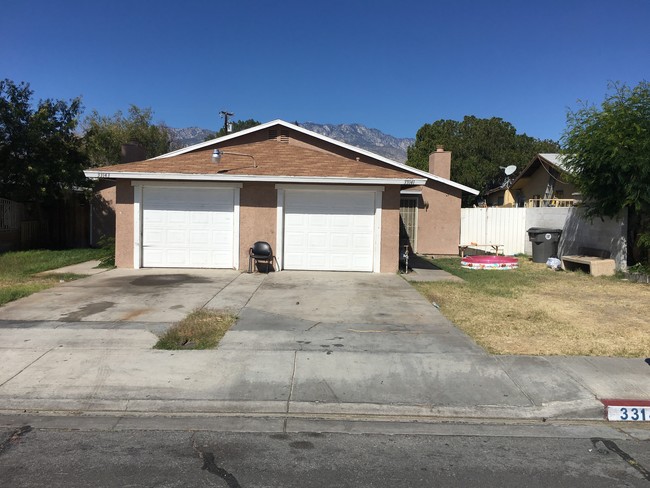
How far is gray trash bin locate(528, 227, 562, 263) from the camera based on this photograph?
56.6ft

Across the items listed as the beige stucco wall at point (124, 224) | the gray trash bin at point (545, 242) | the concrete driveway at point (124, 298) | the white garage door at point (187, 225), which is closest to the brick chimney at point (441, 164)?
the gray trash bin at point (545, 242)

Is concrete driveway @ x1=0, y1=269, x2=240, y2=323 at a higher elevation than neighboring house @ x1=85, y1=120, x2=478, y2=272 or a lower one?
lower

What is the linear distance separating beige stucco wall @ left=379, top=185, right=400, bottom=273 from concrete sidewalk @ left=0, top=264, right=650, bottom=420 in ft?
16.1

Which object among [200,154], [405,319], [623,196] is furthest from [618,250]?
[200,154]

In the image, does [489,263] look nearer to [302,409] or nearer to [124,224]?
[124,224]

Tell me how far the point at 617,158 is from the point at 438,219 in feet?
28.4

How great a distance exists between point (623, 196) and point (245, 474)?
13.2m

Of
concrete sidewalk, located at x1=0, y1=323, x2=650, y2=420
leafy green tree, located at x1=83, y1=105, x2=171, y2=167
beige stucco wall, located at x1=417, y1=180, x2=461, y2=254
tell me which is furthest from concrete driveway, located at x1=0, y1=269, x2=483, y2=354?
leafy green tree, located at x1=83, y1=105, x2=171, y2=167

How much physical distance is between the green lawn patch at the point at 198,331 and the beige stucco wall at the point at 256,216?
538cm

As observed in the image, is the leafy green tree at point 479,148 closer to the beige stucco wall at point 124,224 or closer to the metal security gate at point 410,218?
the metal security gate at point 410,218

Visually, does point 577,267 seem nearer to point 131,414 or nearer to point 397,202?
point 397,202

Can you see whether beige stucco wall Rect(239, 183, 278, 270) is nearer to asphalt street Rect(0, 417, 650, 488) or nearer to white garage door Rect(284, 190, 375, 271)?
white garage door Rect(284, 190, 375, 271)

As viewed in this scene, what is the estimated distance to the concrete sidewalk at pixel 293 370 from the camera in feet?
17.0

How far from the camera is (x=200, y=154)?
1552cm
